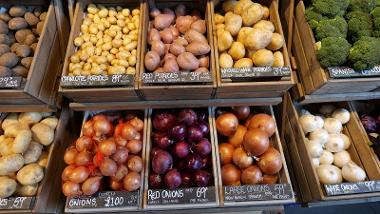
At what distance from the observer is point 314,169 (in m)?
1.35

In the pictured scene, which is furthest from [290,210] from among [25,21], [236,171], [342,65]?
[25,21]

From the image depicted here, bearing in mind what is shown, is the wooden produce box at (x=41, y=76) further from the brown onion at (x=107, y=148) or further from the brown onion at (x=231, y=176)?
the brown onion at (x=231, y=176)

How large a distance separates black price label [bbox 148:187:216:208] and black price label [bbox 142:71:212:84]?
431mm

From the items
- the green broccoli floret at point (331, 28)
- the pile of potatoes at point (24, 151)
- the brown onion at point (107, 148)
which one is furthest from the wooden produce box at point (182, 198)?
the green broccoli floret at point (331, 28)

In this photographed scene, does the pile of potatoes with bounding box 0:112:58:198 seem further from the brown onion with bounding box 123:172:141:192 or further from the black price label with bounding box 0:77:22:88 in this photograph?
the brown onion with bounding box 123:172:141:192

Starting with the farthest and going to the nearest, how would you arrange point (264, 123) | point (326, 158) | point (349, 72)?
point (326, 158) < point (264, 123) < point (349, 72)

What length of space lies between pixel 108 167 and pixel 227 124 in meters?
0.55

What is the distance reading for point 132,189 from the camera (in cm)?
115

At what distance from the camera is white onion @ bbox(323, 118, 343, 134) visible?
1.55 m

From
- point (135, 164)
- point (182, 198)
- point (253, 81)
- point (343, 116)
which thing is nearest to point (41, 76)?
point (135, 164)

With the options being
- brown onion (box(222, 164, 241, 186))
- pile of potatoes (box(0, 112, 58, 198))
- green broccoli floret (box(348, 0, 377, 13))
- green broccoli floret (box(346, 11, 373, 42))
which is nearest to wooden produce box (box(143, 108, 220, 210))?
brown onion (box(222, 164, 241, 186))

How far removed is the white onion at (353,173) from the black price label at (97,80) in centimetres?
110

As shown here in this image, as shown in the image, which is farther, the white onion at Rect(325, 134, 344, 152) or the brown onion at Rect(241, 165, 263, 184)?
the white onion at Rect(325, 134, 344, 152)

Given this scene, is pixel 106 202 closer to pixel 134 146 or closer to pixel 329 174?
pixel 134 146
